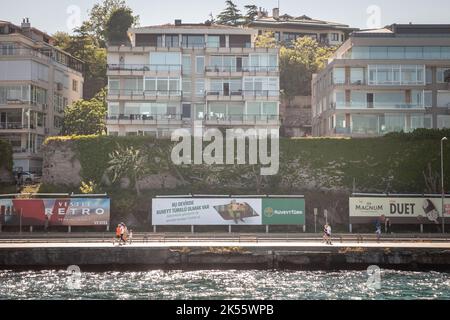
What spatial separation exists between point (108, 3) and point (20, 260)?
304 feet

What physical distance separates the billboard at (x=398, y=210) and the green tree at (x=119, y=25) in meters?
65.6

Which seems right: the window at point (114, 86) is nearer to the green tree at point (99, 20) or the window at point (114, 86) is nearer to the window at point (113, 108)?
the window at point (113, 108)

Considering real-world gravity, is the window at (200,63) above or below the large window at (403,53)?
below

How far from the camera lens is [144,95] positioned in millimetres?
86688

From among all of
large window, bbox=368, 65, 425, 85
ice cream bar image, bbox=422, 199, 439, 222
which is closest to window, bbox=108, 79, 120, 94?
large window, bbox=368, 65, 425, 85

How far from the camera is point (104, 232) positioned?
69.1 meters

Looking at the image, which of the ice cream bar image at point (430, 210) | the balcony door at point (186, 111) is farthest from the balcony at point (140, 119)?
the ice cream bar image at point (430, 210)

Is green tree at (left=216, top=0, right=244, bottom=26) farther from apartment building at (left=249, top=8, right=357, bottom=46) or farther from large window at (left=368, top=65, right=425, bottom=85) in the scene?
large window at (left=368, top=65, right=425, bottom=85)

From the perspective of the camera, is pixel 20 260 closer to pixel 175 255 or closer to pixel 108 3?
pixel 175 255

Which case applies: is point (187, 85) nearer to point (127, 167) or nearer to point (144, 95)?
point (144, 95)

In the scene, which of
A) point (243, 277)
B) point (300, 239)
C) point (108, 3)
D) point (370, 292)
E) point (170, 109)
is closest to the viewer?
point (370, 292)

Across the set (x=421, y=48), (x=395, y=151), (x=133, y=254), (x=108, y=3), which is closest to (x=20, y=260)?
(x=133, y=254)

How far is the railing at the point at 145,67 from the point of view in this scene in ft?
286

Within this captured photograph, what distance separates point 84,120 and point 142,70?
569 inches
